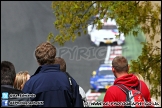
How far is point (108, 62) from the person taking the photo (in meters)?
21.1

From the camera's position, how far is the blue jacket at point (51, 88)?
4379 mm

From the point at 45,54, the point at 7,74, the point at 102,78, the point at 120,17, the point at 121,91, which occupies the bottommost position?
the point at 102,78

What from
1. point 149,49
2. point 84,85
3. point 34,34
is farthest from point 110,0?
point 34,34

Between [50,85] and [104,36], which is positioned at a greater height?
[104,36]

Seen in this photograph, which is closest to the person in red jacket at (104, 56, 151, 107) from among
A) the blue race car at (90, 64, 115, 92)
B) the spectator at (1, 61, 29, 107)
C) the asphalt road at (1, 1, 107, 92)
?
the spectator at (1, 61, 29, 107)

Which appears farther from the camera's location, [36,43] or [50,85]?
[36,43]

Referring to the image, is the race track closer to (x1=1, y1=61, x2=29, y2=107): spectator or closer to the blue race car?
the blue race car

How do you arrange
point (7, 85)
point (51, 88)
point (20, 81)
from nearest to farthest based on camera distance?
1. point (7, 85)
2. point (51, 88)
3. point (20, 81)

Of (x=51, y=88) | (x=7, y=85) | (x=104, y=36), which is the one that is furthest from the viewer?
(x=104, y=36)

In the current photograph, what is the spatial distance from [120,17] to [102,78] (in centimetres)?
1011

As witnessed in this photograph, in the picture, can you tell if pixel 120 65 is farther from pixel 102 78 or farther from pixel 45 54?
pixel 102 78

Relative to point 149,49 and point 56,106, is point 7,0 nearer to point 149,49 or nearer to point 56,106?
point 149,49

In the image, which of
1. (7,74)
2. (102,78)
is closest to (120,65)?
(7,74)

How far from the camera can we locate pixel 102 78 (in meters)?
19.9
